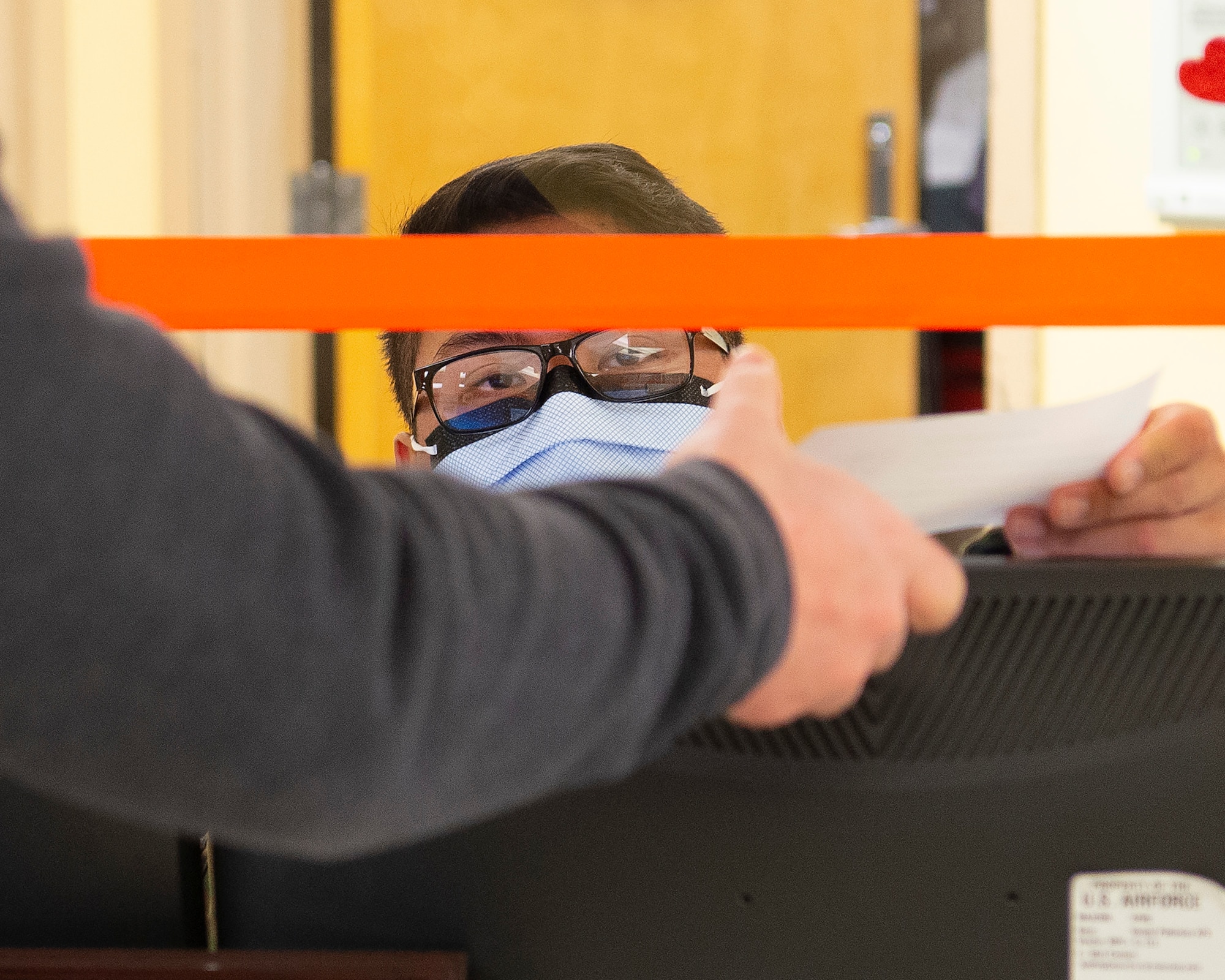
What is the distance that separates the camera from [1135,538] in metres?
0.53

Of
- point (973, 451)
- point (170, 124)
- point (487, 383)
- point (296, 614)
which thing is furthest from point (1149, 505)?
point (170, 124)

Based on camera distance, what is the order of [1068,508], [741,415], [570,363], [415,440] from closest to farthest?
[741,415] → [1068,508] → [570,363] → [415,440]

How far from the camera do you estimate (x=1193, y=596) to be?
379mm

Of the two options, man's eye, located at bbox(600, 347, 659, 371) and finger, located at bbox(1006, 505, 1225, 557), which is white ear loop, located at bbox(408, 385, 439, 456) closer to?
man's eye, located at bbox(600, 347, 659, 371)

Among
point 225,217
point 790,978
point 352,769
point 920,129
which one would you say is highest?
point 920,129

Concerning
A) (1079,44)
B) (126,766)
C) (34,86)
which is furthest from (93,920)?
(1079,44)

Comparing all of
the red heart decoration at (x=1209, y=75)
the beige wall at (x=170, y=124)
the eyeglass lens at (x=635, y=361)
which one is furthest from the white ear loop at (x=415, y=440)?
the beige wall at (x=170, y=124)

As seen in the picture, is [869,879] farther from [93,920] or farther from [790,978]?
[93,920]

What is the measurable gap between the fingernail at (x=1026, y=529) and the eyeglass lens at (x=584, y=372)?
42 centimetres

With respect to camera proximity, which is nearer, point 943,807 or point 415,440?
point 943,807

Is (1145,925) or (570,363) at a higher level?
(570,363)

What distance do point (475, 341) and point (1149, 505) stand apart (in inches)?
21.6

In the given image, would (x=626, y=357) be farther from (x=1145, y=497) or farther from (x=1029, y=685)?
(x=1029, y=685)

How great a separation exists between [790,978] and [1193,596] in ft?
0.59
